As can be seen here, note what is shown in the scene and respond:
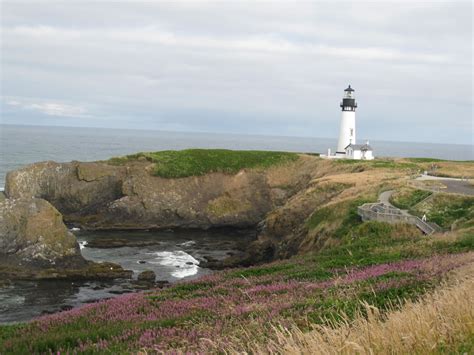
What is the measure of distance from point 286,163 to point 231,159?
9.60 meters

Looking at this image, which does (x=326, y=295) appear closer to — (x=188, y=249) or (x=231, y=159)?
(x=188, y=249)

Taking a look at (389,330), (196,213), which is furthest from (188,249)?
(389,330)

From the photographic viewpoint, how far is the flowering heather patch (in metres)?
9.20

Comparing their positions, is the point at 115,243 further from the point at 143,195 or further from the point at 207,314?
the point at 207,314

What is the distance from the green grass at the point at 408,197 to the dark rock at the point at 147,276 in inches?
839

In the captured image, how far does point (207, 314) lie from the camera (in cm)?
1168

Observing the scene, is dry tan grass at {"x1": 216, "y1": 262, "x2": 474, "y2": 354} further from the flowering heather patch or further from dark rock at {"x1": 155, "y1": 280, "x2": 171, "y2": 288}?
dark rock at {"x1": 155, "y1": 280, "x2": 171, "y2": 288}

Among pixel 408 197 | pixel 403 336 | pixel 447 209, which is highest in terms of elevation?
pixel 403 336

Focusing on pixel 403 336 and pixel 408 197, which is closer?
pixel 403 336

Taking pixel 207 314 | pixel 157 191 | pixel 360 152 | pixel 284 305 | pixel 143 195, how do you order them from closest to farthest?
pixel 284 305 → pixel 207 314 → pixel 143 195 → pixel 157 191 → pixel 360 152

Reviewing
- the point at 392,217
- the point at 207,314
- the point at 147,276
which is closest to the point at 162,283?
the point at 147,276

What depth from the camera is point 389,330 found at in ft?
20.9

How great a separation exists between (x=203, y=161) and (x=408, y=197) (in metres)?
43.6

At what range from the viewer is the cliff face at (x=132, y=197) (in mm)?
66750
